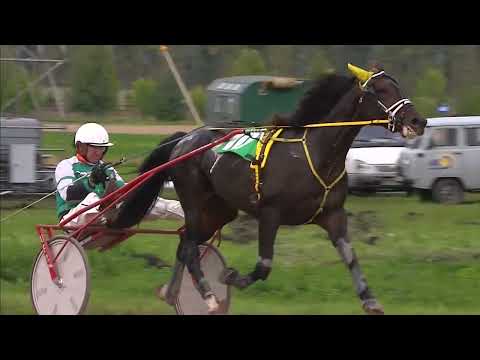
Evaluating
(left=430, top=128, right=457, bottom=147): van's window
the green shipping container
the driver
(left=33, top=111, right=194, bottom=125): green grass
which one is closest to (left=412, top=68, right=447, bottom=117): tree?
the green shipping container

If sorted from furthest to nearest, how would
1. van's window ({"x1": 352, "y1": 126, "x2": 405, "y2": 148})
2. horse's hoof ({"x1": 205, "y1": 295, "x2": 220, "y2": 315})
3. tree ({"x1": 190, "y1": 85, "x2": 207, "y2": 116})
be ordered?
1. tree ({"x1": 190, "y1": 85, "x2": 207, "y2": 116})
2. van's window ({"x1": 352, "y1": 126, "x2": 405, "y2": 148})
3. horse's hoof ({"x1": 205, "y1": 295, "x2": 220, "y2": 315})

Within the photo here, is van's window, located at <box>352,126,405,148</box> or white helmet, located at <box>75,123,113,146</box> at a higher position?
white helmet, located at <box>75,123,113,146</box>

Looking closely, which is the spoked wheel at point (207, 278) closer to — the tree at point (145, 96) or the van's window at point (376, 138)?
the van's window at point (376, 138)

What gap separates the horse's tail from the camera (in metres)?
7.66

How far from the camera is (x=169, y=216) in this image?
26.6ft

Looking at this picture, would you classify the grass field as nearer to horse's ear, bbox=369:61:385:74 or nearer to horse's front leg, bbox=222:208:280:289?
horse's front leg, bbox=222:208:280:289

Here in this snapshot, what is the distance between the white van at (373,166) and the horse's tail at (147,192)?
352 inches

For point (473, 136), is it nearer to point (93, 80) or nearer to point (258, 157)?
point (258, 157)

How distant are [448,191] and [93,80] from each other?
12178 millimetres

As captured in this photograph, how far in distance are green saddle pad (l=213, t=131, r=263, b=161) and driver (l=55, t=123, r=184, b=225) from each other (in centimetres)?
89

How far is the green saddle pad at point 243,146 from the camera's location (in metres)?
7.05

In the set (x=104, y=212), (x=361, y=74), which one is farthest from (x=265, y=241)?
(x=104, y=212)

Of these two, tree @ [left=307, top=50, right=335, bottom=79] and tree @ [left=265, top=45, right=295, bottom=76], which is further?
tree @ [left=265, top=45, right=295, bottom=76]

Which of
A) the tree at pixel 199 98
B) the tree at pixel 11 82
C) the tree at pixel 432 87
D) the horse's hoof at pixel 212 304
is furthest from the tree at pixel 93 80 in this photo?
the horse's hoof at pixel 212 304
